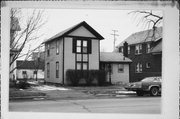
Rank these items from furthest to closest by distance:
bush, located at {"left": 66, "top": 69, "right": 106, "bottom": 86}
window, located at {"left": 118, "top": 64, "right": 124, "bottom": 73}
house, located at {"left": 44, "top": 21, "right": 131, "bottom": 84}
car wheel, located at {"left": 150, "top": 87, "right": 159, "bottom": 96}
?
window, located at {"left": 118, "top": 64, "right": 124, "bottom": 73}
house, located at {"left": 44, "top": 21, "right": 131, "bottom": 84}
bush, located at {"left": 66, "top": 69, "right": 106, "bottom": 86}
car wheel, located at {"left": 150, "top": 87, "right": 159, "bottom": 96}

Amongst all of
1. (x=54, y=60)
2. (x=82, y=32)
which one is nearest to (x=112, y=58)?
(x=82, y=32)

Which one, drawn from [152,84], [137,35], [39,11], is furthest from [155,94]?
[137,35]

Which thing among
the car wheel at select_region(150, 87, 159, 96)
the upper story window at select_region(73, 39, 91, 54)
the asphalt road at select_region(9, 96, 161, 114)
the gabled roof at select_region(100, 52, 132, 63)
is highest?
the upper story window at select_region(73, 39, 91, 54)

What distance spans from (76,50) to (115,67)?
5.62 meters

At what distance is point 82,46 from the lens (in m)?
26.1

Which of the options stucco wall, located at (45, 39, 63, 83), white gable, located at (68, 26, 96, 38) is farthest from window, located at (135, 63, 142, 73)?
stucco wall, located at (45, 39, 63, 83)

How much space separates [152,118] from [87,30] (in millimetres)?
20400

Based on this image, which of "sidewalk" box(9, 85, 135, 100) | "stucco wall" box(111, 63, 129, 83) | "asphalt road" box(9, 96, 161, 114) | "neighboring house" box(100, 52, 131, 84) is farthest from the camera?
"stucco wall" box(111, 63, 129, 83)

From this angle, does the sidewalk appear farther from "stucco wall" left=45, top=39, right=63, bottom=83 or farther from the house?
"stucco wall" left=45, top=39, right=63, bottom=83

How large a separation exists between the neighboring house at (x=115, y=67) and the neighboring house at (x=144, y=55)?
245cm

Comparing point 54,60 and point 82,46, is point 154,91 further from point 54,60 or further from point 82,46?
point 54,60

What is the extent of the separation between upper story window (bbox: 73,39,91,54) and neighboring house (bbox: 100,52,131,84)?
9.11 ft

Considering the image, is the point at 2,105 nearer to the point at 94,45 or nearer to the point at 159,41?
the point at 94,45

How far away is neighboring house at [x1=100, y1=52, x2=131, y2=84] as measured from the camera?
94.3 ft
